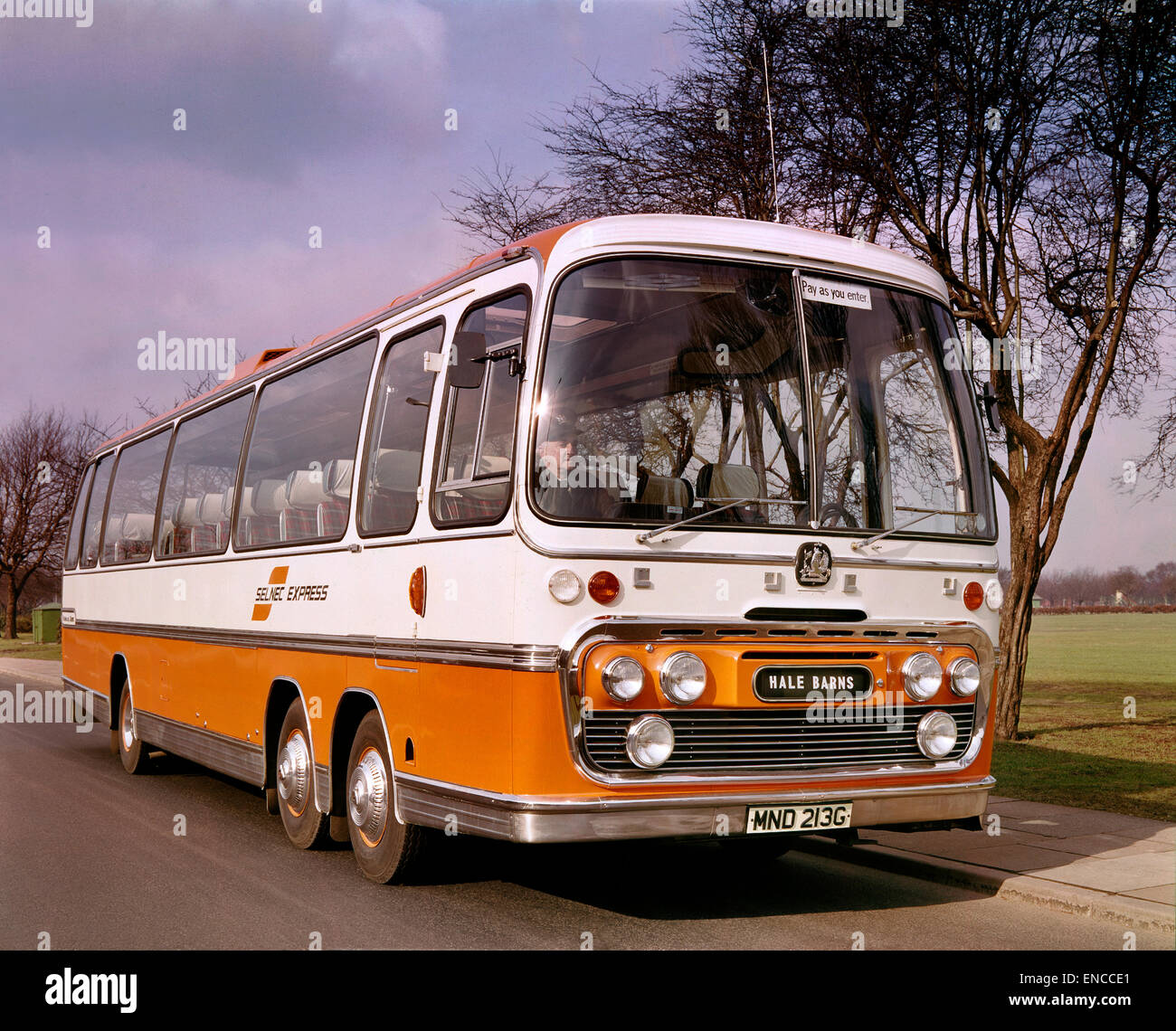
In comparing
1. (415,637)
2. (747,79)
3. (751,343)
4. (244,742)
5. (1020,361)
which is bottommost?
(244,742)

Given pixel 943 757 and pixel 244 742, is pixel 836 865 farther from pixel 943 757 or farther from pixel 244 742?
pixel 244 742

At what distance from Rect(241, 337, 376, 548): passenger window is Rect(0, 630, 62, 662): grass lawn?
3018 centimetres

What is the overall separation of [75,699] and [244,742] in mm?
7469

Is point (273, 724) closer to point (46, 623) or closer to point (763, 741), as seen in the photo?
point (763, 741)

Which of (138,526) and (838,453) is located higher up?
(838,453)

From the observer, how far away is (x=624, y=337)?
22.1 feet

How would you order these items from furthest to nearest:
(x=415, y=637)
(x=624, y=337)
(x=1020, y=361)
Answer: (x=1020, y=361), (x=415, y=637), (x=624, y=337)

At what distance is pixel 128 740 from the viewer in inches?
547

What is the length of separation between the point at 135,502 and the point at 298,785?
19.6 feet

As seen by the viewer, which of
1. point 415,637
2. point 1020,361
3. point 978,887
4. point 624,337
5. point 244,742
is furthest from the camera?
point 1020,361

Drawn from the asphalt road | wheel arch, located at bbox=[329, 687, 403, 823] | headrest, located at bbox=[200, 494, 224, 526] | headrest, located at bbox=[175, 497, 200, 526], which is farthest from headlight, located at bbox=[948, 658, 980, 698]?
headrest, located at bbox=[175, 497, 200, 526]

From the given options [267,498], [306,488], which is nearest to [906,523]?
[306,488]

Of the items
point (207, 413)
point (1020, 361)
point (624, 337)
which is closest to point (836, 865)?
point (624, 337)

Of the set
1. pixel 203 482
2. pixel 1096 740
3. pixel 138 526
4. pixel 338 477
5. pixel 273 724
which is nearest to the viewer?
pixel 338 477
